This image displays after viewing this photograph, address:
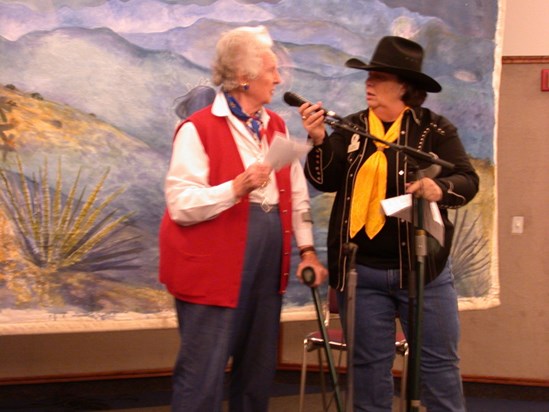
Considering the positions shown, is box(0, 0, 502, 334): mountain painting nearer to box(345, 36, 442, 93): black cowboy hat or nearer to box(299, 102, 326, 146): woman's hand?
box(345, 36, 442, 93): black cowboy hat

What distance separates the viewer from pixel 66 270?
2.84 metres

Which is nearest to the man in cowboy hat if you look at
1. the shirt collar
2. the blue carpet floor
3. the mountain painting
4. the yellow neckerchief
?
the yellow neckerchief

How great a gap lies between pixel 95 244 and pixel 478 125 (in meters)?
1.81

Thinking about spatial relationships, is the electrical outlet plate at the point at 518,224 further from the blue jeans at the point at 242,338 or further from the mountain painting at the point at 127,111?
the blue jeans at the point at 242,338

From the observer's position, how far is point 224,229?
6.79 ft

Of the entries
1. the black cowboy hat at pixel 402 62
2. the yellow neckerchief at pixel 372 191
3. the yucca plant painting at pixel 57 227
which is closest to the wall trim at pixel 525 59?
the black cowboy hat at pixel 402 62

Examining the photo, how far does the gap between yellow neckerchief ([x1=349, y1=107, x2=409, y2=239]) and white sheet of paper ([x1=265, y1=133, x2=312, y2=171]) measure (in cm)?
24

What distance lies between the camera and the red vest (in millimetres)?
2059

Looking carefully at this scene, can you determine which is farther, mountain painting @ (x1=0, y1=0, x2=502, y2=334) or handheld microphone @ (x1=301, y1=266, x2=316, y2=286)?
mountain painting @ (x1=0, y1=0, x2=502, y2=334)

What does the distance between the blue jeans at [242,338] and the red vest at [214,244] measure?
0.03m

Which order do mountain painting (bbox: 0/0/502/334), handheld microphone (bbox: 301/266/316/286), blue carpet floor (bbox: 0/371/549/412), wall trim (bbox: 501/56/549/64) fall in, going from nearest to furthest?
handheld microphone (bbox: 301/266/316/286) < mountain painting (bbox: 0/0/502/334) < blue carpet floor (bbox: 0/371/549/412) < wall trim (bbox: 501/56/549/64)

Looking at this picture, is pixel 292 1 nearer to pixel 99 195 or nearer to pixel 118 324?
pixel 99 195

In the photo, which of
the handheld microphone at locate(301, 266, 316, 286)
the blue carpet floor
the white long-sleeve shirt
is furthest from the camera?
the blue carpet floor

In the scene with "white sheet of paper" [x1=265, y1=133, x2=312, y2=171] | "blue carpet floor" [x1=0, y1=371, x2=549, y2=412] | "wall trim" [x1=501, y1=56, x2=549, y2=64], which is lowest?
"blue carpet floor" [x1=0, y1=371, x2=549, y2=412]
